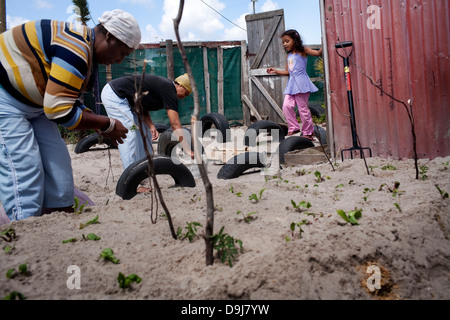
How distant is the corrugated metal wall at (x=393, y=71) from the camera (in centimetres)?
401

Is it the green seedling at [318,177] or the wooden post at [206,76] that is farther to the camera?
the wooden post at [206,76]

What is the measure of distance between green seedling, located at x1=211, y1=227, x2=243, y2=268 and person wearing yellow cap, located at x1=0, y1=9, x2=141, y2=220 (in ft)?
4.06

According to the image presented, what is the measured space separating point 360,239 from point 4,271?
172 cm

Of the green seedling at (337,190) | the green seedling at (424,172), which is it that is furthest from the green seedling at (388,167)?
the green seedling at (337,190)

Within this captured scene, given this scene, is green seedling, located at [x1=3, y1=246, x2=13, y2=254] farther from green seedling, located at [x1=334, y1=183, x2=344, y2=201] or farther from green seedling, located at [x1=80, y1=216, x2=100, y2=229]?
green seedling, located at [x1=334, y1=183, x2=344, y2=201]

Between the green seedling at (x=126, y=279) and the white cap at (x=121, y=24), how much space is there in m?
1.54

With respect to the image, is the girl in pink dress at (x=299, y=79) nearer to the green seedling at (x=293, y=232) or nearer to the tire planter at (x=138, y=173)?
the tire planter at (x=138, y=173)

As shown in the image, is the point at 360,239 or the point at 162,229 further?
the point at 162,229

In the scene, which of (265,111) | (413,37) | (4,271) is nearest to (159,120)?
(265,111)

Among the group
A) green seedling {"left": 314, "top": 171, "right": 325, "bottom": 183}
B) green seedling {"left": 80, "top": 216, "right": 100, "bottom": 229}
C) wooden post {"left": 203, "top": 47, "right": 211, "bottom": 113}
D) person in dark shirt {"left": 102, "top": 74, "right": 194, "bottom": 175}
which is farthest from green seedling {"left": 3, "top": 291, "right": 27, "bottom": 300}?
wooden post {"left": 203, "top": 47, "right": 211, "bottom": 113}

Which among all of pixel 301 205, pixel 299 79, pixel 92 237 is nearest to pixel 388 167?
pixel 301 205

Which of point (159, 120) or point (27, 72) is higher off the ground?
point (159, 120)
